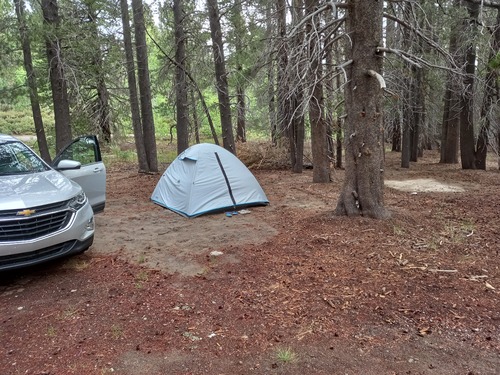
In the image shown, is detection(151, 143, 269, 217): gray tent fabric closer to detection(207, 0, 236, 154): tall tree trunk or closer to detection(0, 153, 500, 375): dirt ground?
detection(0, 153, 500, 375): dirt ground

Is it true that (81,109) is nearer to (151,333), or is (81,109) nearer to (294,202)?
(294,202)

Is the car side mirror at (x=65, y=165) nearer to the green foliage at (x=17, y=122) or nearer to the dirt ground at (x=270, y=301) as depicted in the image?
the dirt ground at (x=270, y=301)

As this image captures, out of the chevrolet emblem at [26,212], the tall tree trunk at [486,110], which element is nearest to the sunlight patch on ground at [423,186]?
the tall tree trunk at [486,110]

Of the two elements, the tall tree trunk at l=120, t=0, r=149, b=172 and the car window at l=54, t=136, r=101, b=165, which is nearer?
the car window at l=54, t=136, r=101, b=165

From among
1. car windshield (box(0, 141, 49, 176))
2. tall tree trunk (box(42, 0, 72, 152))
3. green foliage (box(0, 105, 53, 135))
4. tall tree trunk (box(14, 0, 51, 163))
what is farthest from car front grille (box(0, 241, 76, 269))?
green foliage (box(0, 105, 53, 135))

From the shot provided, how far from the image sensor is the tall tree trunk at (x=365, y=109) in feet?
18.0

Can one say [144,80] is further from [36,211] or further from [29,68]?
[36,211]

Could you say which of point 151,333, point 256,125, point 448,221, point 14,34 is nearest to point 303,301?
point 151,333

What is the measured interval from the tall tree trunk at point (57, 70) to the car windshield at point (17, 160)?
3.49 metres

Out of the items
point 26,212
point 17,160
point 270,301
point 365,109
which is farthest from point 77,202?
point 365,109

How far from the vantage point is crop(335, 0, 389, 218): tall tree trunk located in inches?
216

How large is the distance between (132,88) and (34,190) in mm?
8931

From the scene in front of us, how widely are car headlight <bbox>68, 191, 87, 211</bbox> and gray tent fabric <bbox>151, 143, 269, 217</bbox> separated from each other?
9.00ft

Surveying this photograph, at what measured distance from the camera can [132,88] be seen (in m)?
12.5
